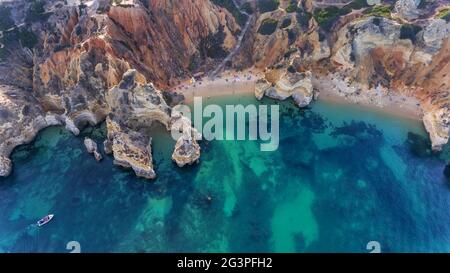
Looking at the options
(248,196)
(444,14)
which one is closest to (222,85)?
(248,196)

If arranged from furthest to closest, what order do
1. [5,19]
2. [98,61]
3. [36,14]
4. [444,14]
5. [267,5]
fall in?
1. [267,5]
2. [36,14]
3. [5,19]
4. [444,14]
5. [98,61]

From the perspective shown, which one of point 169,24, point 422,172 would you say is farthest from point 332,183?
point 169,24

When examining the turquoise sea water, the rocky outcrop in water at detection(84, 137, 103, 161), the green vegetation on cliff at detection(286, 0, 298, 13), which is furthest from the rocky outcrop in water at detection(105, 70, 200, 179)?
the green vegetation on cliff at detection(286, 0, 298, 13)

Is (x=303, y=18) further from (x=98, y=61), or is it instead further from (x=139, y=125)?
(x=98, y=61)

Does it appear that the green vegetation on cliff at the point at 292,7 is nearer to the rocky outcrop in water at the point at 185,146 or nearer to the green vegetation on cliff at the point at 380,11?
the green vegetation on cliff at the point at 380,11

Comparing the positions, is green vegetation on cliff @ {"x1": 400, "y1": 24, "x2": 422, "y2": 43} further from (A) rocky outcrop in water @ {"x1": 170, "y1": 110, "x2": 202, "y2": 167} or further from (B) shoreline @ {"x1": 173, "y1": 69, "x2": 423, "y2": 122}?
(A) rocky outcrop in water @ {"x1": 170, "y1": 110, "x2": 202, "y2": 167}

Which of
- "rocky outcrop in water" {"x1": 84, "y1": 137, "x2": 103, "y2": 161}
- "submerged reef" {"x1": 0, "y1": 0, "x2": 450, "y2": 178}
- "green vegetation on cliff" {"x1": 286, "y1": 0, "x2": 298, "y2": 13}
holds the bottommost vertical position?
"rocky outcrop in water" {"x1": 84, "y1": 137, "x2": 103, "y2": 161}
